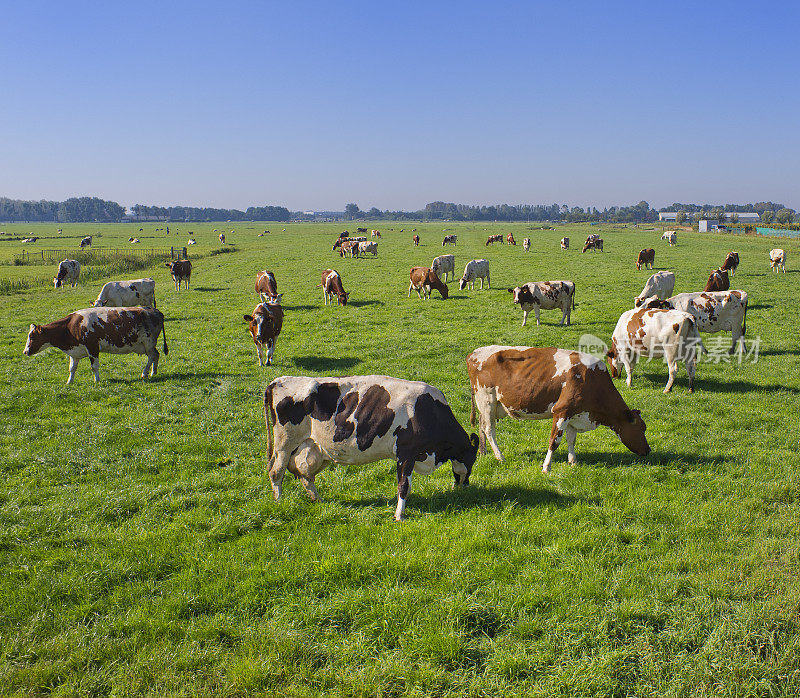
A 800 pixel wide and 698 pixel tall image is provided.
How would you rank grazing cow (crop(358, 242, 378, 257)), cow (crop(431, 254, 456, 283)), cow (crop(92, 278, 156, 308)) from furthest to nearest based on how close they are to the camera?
grazing cow (crop(358, 242, 378, 257)), cow (crop(431, 254, 456, 283)), cow (crop(92, 278, 156, 308))

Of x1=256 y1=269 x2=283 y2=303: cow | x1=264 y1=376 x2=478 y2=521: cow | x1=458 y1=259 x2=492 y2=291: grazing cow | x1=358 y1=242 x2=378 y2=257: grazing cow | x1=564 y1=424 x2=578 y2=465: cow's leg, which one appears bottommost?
x1=564 y1=424 x2=578 y2=465: cow's leg

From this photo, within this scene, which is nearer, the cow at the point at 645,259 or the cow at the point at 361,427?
the cow at the point at 361,427

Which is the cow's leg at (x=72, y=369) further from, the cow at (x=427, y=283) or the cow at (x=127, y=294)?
the cow at (x=427, y=283)

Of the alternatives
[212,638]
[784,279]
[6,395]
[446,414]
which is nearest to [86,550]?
[212,638]

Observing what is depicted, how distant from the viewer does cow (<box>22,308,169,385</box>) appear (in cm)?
1431

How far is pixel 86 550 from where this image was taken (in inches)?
247

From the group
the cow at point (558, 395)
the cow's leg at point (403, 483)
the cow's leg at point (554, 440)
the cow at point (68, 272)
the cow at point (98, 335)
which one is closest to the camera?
the cow's leg at point (403, 483)

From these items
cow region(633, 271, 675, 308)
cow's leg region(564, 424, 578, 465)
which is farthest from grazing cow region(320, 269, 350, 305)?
cow's leg region(564, 424, 578, 465)

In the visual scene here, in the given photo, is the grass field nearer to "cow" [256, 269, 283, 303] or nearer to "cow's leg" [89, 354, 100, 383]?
"cow's leg" [89, 354, 100, 383]

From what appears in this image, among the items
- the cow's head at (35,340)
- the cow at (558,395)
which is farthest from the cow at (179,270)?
the cow at (558,395)

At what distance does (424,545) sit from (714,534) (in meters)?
3.70

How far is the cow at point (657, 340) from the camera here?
1274 cm

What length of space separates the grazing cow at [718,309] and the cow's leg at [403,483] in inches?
481

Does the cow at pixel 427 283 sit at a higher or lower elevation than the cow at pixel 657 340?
higher
